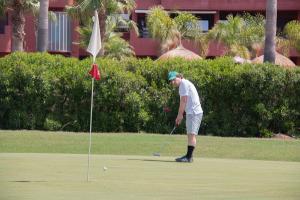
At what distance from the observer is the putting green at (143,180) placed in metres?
10.1

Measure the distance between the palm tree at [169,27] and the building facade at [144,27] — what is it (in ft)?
3.75

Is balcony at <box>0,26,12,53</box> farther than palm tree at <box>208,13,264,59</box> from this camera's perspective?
Yes

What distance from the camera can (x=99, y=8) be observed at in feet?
123

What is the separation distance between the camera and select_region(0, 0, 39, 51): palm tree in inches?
1476

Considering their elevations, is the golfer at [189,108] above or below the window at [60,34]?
below

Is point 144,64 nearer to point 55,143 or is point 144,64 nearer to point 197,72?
point 197,72

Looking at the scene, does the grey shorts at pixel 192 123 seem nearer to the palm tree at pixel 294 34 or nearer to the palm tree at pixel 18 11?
the palm tree at pixel 18 11

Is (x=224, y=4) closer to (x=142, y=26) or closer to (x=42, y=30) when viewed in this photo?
(x=142, y=26)

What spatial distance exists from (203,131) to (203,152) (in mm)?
6068

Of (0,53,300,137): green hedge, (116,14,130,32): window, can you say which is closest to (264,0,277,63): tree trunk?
(0,53,300,137): green hedge

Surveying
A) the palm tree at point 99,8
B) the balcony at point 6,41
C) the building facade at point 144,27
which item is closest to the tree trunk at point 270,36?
the palm tree at point 99,8

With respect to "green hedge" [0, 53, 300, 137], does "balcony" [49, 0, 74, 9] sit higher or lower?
higher

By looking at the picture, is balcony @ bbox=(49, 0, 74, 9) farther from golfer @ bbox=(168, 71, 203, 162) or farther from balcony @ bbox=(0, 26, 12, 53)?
golfer @ bbox=(168, 71, 203, 162)

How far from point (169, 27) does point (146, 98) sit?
19.3 m
